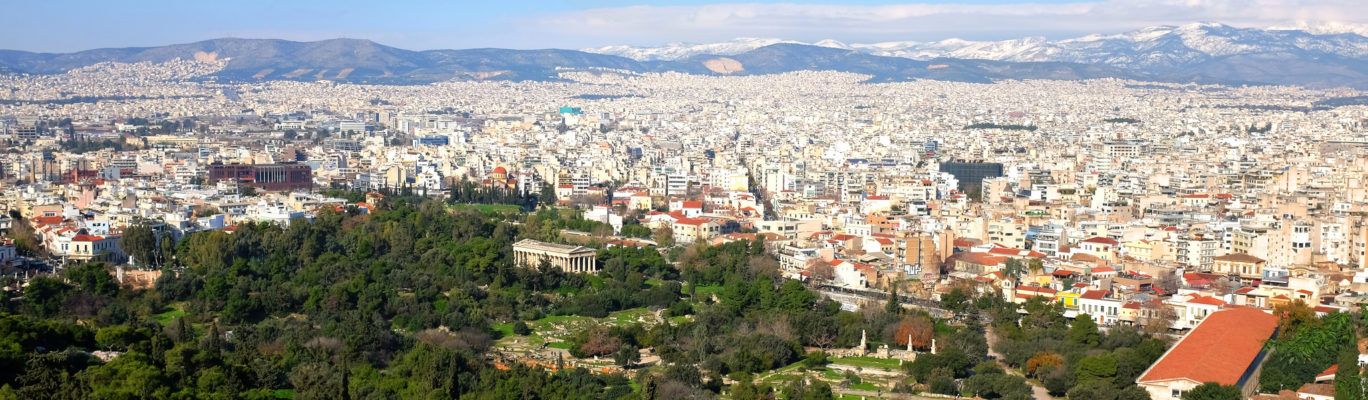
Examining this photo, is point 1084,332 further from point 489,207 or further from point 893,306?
point 489,207

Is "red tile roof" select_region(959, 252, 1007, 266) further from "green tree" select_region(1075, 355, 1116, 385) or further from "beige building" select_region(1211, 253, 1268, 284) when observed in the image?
"green tree" select_region(1075, 355, 1116, 385)

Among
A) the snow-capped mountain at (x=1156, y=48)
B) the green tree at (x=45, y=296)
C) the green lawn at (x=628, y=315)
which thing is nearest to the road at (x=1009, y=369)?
the green lawn at (x=628, y=315)

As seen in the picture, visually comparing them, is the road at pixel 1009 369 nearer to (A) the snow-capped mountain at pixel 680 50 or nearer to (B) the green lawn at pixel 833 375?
(B) the green lawn at pixel 833 375

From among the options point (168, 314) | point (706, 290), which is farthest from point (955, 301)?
point (168, 314)

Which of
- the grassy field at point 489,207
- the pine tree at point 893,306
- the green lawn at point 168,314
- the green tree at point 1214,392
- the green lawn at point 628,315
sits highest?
the grassy field at point 489,207

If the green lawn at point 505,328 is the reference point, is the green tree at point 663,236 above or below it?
above

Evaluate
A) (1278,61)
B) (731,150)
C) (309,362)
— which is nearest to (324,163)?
(731,150)

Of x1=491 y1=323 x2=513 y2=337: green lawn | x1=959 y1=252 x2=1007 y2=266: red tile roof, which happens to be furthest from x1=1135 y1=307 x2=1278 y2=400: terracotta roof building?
x1=491 y1=323 x2=513 y2=337: green lawn

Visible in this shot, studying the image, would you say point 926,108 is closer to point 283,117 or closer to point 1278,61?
point 283,117
